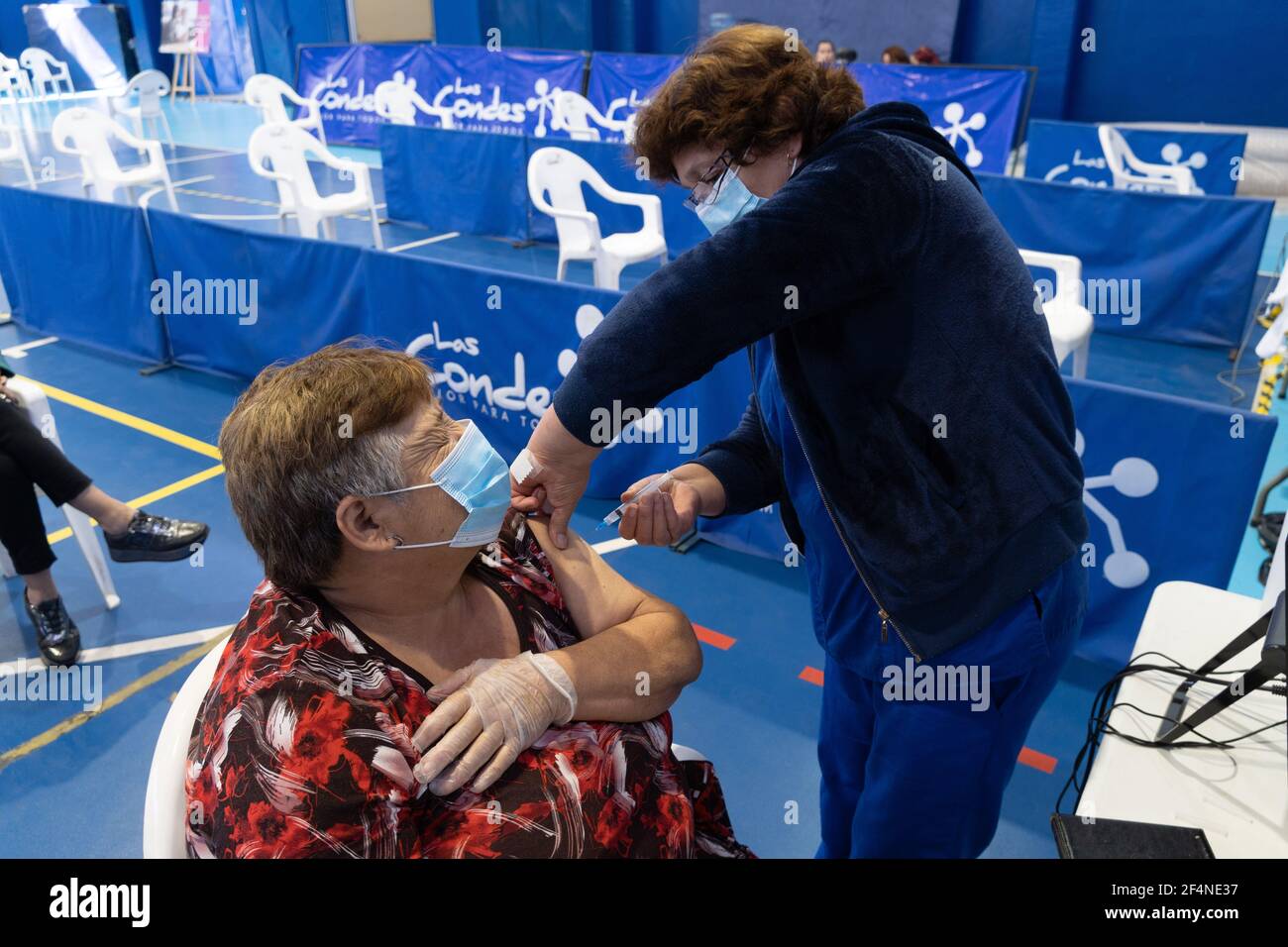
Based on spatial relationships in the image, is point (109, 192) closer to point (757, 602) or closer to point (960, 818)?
point (757, 602)

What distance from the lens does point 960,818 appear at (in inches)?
68.7

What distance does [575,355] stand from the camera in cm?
414

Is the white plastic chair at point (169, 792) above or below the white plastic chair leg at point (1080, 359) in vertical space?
above

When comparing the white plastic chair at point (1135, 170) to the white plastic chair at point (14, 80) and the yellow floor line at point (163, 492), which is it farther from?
the white plastic chair at point (14, 80)

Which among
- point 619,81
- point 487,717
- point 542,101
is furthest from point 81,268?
point 619,81

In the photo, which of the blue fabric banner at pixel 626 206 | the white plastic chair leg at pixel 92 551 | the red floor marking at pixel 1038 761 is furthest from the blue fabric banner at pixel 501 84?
the red floor marking at pixel 1038 761

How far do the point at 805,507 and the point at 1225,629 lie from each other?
978 mm

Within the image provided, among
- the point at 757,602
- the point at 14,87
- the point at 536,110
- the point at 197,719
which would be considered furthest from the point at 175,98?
the point at 197,719

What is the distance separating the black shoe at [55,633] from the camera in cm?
347

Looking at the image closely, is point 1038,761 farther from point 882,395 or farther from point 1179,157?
point 1179,157

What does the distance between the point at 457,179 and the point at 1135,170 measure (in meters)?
6.36

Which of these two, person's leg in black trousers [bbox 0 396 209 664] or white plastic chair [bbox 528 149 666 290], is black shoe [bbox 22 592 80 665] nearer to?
person's leg in black trousers [bbox 0 396 209 664]

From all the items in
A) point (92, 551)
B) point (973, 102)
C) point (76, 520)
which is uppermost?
point (973, 102)

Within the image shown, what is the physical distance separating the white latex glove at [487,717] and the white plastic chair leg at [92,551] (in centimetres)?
301
